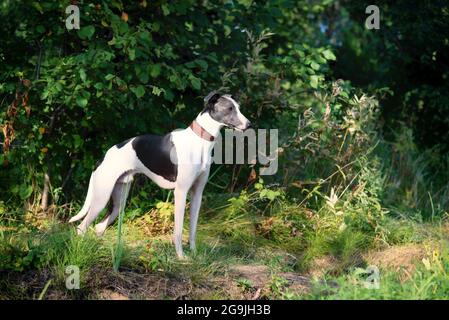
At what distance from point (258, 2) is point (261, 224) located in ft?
7.49

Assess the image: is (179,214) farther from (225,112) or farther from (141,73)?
(141,73)

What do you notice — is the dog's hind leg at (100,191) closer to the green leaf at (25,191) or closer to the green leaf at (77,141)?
the green leaf at (77,141)

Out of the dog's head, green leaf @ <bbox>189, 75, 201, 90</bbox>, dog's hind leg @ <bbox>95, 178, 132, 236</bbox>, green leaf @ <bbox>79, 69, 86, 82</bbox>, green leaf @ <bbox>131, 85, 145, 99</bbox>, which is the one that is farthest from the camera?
green leaf @ <bbox>189, 75, 201, 90</bbox>

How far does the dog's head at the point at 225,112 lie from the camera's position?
512 centimetres

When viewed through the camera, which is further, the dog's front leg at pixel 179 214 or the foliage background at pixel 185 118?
the foliage background at pixel 185 118

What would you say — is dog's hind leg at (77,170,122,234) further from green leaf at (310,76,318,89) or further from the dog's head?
green leaf at (310,76,318,89)

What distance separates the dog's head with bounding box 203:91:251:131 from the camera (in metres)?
5.12

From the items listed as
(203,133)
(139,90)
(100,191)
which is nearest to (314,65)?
(139,90)

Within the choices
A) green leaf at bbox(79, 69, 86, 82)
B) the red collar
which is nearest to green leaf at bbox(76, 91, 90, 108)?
green leaf at bbox(79, 69, 86, 82)

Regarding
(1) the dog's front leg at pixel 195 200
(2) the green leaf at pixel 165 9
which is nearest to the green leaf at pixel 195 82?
A: (2) the green leaf at pixel 165 9

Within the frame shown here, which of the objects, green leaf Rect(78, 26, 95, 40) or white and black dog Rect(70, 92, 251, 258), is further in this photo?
green leaf Rect(78, 26, 95, 40)

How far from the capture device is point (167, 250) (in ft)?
17.8

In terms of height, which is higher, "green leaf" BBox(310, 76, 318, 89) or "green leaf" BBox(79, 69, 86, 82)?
"green leaf" BBox(79, 69, 86, 82)

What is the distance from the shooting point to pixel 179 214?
17.3 feet
